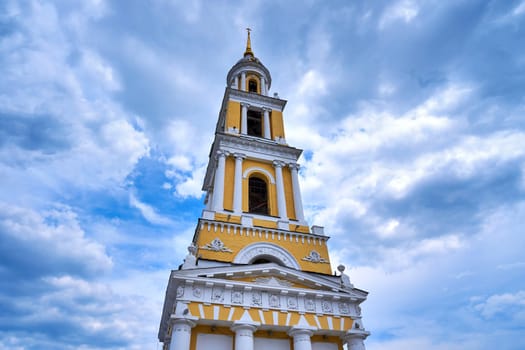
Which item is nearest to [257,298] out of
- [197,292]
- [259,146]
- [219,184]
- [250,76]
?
[197,292]

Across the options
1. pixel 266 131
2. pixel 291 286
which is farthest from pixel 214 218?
pixel 266 131

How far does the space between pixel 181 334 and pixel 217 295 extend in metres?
2.14

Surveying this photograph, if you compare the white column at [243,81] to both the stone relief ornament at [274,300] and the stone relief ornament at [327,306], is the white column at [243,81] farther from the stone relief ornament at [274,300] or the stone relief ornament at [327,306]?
the stone relief ornament at [327,306]

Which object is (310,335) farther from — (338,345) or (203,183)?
(203,183)

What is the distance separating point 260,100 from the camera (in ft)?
94.8

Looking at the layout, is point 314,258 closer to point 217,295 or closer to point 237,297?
point 237,297

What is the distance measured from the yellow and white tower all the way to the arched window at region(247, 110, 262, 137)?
0.10 metres

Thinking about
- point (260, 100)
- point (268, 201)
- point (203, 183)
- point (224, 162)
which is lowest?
point (268, 201)

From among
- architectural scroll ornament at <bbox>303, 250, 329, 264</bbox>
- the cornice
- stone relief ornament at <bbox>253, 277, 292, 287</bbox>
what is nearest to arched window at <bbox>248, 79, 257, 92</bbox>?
the cornice

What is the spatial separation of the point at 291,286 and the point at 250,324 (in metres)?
2.72

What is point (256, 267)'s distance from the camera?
15.8 metres

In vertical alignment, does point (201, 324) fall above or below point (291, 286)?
below

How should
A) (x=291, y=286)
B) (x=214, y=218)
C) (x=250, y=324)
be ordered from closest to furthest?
(x=250, y=324) → (x=291, y=286) → (x=214, y=218)

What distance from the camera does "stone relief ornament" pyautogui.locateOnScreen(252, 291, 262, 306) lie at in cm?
1515
